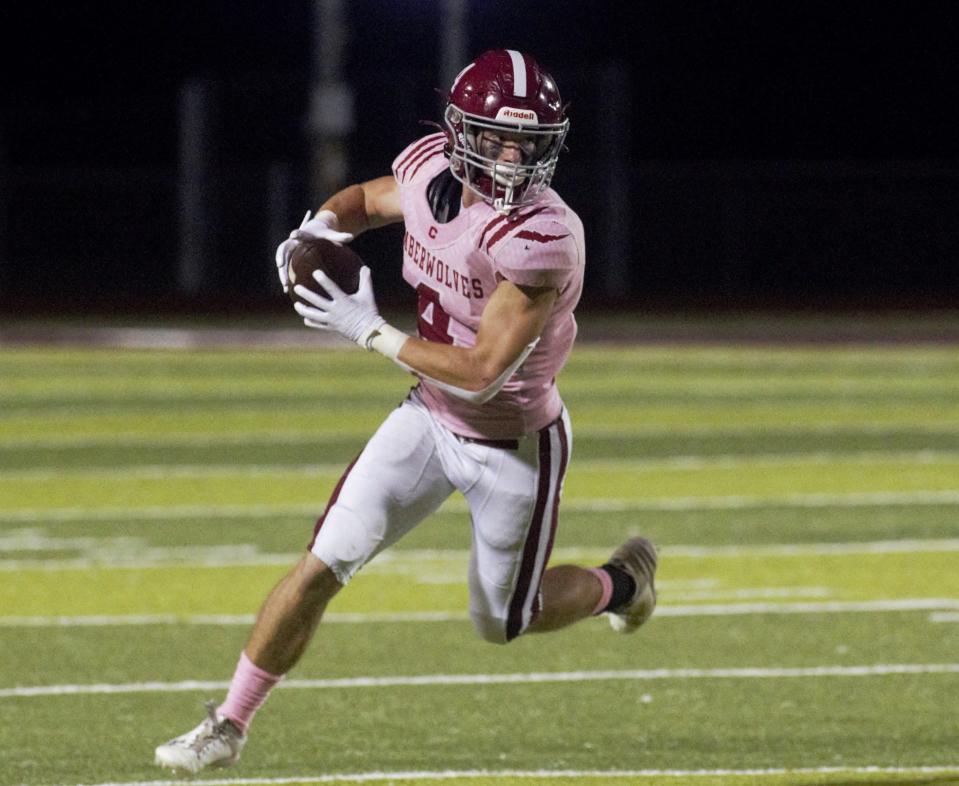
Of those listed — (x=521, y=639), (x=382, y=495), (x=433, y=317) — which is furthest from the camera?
(x=521, y=639)

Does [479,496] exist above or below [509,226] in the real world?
below

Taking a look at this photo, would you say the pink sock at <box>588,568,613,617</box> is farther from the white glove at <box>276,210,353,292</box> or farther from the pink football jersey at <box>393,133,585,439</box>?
the white glove at <box>276,210,353,292</box>

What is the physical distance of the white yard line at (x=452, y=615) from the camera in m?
7.49

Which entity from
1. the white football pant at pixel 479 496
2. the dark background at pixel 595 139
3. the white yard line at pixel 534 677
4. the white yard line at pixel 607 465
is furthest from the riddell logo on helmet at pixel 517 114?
the dark background at pixel 595 139

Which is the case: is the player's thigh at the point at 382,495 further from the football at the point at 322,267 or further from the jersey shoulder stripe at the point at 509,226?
the jersey shoulder stripe at the point at 509,226

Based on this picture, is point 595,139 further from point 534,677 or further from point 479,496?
point 479,496

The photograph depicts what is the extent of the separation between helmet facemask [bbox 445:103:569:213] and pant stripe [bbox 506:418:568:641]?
0.68 metres

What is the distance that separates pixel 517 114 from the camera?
16.8 ft

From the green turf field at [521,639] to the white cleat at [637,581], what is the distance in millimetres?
282

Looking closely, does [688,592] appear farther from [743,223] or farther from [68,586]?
[743,223]

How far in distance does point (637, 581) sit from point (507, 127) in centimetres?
154

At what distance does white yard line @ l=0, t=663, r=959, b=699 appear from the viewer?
649cm

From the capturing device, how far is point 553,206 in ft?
17.0

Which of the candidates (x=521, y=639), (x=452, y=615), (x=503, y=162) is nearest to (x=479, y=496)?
(x=503, y=162)
